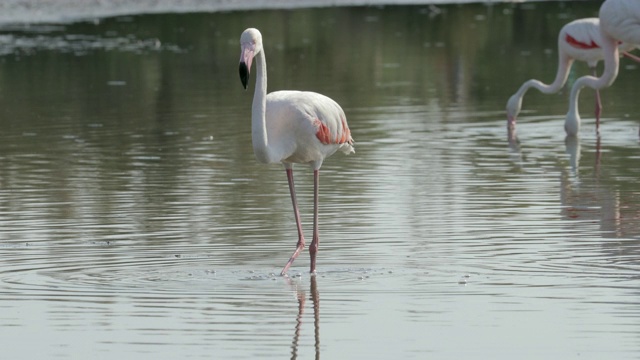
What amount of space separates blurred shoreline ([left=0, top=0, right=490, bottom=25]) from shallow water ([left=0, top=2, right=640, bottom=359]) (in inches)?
445

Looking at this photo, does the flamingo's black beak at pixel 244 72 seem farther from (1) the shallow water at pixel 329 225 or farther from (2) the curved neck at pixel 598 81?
(2) the curved neck at pixel 598 81

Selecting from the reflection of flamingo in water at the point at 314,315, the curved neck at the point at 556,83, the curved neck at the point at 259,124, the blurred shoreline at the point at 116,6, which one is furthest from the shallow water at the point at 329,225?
the blurred shoreline at the point at 116,6

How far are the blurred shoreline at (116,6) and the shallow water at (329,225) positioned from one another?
11312mm

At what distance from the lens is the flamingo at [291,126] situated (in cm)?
825

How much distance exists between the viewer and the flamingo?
825cm

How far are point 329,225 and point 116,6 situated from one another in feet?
83.3

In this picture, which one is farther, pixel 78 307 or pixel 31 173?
pixel 31 173

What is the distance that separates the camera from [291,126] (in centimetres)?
870

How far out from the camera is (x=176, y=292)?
7953mm

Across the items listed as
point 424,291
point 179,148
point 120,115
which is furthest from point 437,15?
point 424,291

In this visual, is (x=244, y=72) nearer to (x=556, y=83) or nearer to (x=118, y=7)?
(x=556, y=83)

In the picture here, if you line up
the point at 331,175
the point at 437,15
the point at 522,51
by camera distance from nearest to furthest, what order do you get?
1. the point at 331,175
2. the point at 522,51
3. the point at 437,15

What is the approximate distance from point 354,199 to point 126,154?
361 centimetres

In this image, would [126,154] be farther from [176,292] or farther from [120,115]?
[176,292]
